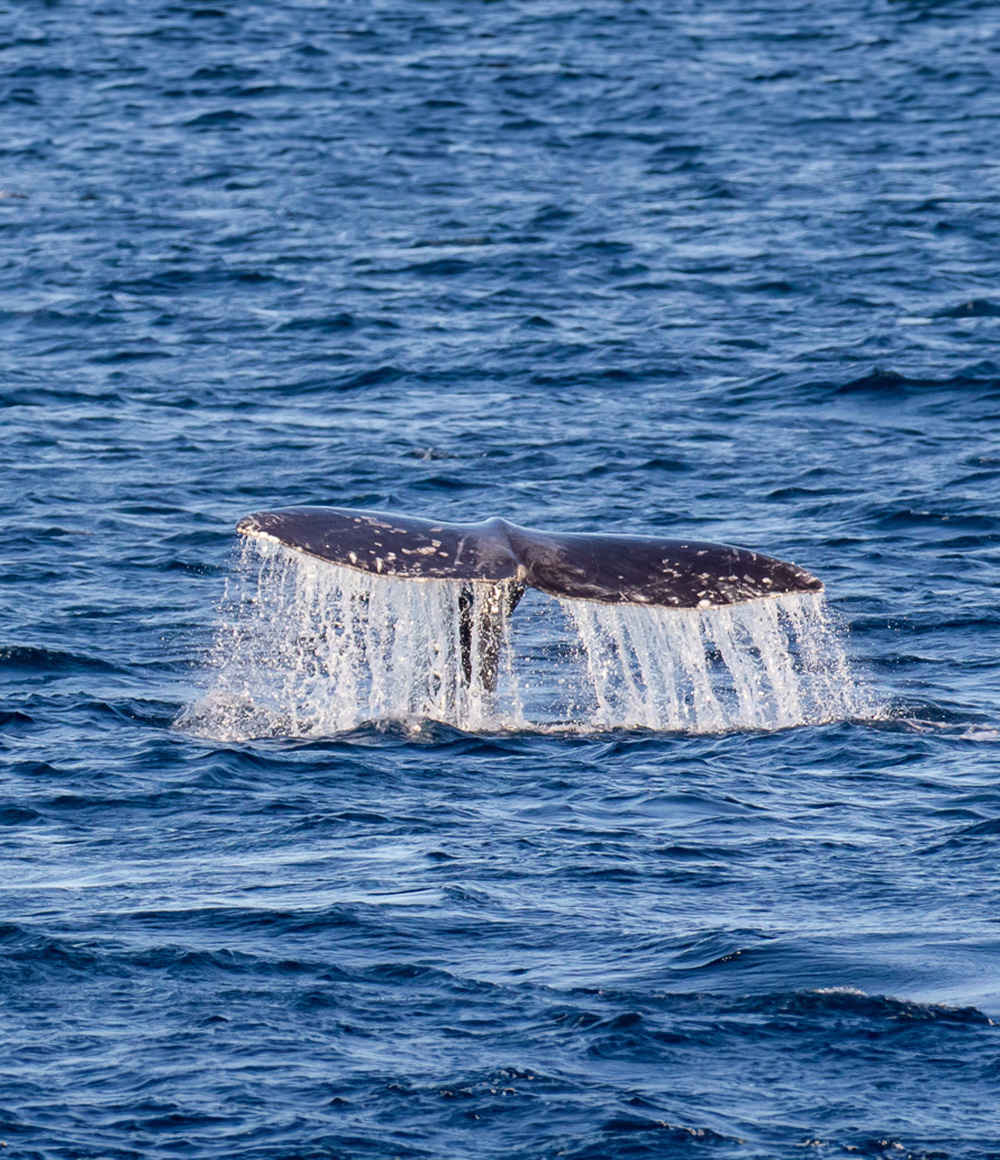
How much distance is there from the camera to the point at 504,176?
114 ft

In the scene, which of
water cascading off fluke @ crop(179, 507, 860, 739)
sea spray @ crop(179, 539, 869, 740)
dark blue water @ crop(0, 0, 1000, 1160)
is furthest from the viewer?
sea spray @ crop(179, 539, 869, 740)

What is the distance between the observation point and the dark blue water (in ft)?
29.7

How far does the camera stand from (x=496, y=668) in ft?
45.0

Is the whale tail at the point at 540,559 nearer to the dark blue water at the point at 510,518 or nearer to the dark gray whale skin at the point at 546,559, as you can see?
the dark gray whale skin at the point at 546,559

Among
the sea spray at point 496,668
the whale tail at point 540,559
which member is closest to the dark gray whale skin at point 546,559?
the whale tail at point 540,559

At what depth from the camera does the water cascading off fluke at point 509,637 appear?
1225 centimetres

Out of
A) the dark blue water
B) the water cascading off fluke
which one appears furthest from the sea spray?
A: the dark blue water

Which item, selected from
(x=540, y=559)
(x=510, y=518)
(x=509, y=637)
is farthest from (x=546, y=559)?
(x=510, y=518)

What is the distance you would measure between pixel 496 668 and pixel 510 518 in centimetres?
642

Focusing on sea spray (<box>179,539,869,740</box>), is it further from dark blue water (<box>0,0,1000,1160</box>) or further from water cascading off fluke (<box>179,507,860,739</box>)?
dark blue water (<box>0,0,1000,1160</box>)

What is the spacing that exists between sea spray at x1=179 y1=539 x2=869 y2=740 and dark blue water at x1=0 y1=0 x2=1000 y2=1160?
0.42m

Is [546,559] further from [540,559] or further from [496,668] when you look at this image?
[496,668]

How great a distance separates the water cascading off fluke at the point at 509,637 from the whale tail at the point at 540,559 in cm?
1

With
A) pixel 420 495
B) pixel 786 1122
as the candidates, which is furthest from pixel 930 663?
pixel 786 1122
